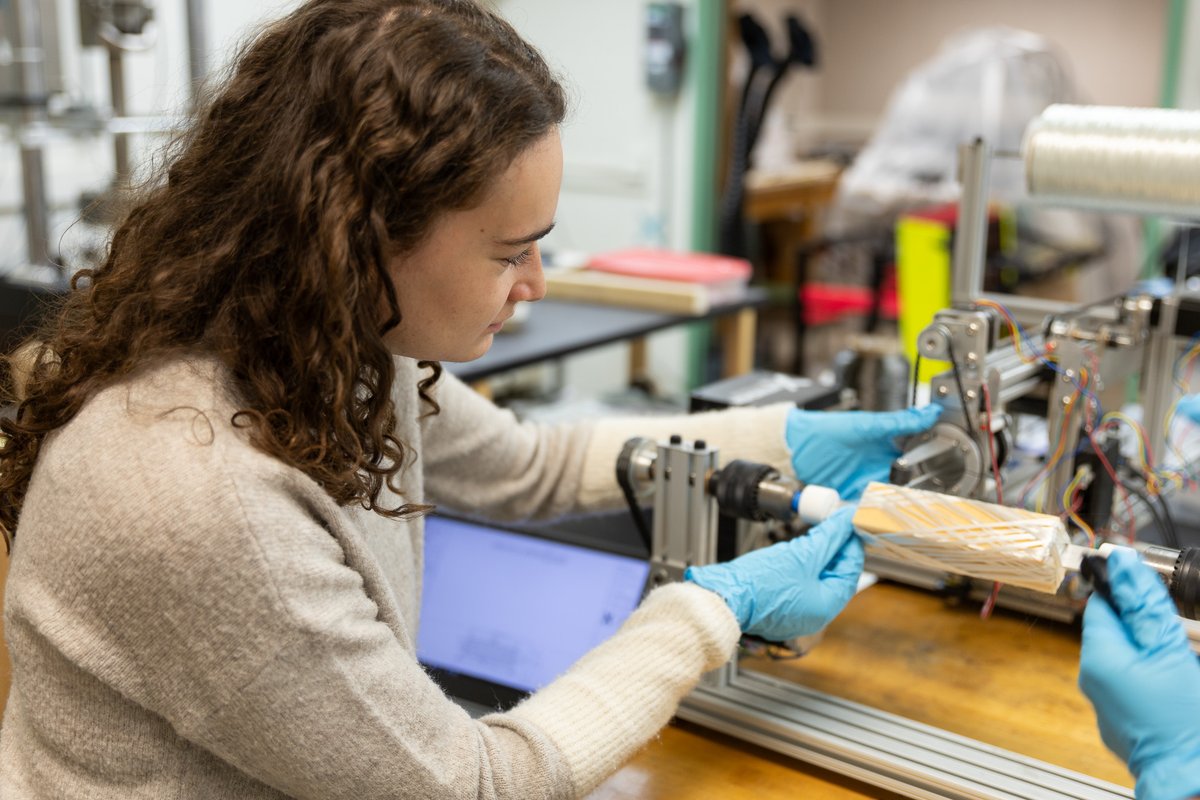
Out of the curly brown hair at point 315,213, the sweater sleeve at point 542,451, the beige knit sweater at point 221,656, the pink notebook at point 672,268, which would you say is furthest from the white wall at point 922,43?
the beige knit sweater at point 221,656

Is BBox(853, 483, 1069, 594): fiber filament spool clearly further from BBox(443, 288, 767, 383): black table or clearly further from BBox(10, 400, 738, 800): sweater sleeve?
BBox(443, 288, 767, 383): black table

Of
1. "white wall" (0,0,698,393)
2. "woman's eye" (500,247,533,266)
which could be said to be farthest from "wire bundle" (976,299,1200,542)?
"white wall" (0,0,698,393)

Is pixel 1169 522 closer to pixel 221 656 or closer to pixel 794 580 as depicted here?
pixel 794 580

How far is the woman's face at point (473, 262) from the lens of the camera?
90cm

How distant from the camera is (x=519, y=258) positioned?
98 centimetres

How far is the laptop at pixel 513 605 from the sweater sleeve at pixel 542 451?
0.17 feet

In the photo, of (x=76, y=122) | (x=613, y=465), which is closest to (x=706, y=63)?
(x=76, y=122)

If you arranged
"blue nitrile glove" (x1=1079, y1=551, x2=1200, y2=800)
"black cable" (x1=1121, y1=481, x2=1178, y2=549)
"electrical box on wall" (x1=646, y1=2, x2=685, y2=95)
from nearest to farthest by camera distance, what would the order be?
"blue nitrile glove" (x1=1079, y1=551, x2=1200, y2=800)
"black cable" (x1=1121, y1=481, x2=1178, y2=549)
"electrical box on wall" (x1=646, y1=2, x2=685, y2=95)

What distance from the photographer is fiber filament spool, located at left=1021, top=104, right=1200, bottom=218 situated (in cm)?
123

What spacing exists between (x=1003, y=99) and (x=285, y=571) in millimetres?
4124

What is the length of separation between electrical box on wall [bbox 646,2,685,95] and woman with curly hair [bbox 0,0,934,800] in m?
3.30

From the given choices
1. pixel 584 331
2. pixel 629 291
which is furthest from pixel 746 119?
pixel 584 331

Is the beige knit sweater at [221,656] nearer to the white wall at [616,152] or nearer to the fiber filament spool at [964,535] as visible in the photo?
the fiber filament spool at [964,535]

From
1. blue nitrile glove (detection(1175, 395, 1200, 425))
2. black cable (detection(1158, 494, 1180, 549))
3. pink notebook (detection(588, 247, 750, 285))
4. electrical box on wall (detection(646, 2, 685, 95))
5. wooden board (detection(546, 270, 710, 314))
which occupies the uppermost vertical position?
electrical box on wall (detection(646, 2, 685, 95))
